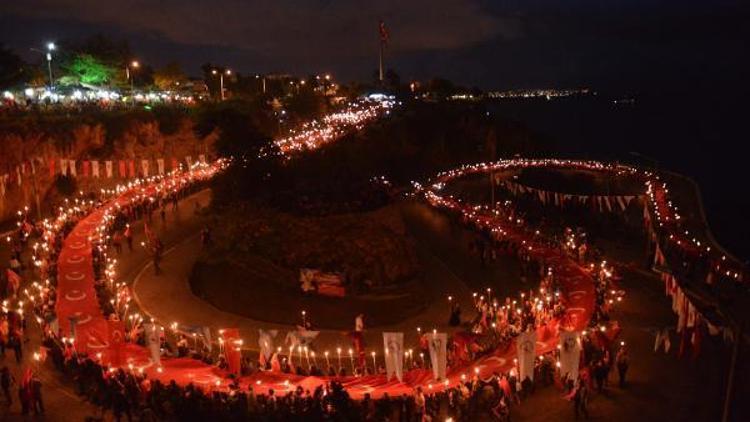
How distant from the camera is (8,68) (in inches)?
1987

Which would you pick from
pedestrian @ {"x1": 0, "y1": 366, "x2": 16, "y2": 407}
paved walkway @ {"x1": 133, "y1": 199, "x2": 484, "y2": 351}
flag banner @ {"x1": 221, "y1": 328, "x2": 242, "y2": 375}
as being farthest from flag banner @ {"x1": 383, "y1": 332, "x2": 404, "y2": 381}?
pedestrian @ {"x1": 0, "y1": 366, "x2": 16, "y2": 407}

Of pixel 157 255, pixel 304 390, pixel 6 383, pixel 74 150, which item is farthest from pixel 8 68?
pixel 304 390

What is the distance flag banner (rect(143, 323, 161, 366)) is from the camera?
56.9 feet

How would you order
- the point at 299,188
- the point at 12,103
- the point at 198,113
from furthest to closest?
1. the point at 198,113
2. the point at 12,103
3. the point at 299,188

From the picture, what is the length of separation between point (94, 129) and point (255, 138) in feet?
46.7

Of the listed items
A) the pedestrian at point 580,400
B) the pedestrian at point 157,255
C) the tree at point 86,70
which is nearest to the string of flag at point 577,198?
the pedestrian at point 157,255

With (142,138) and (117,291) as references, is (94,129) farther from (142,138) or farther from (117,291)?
(117,291)

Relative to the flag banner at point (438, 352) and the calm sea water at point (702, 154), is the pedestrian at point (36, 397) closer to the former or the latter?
the flag banner at point (438, 352)

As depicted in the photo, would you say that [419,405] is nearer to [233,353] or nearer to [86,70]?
[233,353]

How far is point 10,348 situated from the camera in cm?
2061

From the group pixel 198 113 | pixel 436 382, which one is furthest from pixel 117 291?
pixel 198 113

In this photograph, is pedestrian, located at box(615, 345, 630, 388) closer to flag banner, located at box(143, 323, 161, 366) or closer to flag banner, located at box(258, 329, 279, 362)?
flag banner, located at box(258, 329, 279, 362)

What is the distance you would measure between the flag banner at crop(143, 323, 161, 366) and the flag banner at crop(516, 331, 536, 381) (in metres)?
8.96

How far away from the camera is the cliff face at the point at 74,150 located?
39.1 metres
